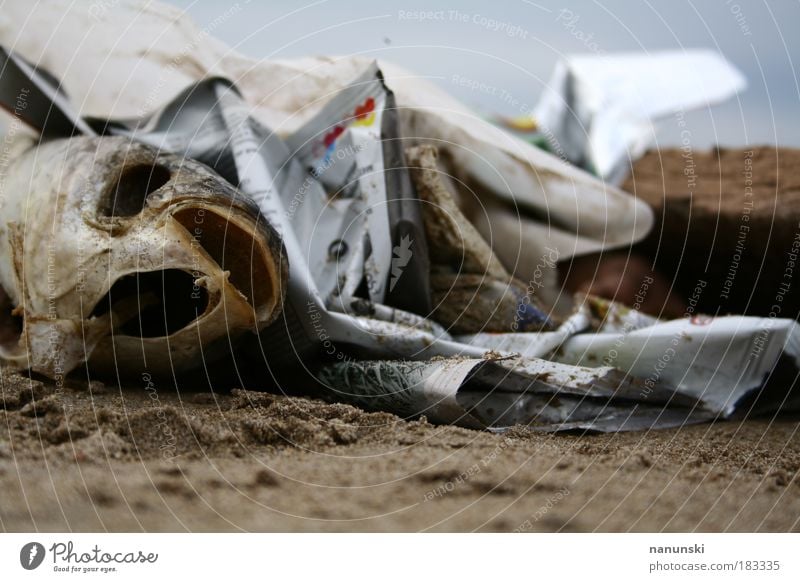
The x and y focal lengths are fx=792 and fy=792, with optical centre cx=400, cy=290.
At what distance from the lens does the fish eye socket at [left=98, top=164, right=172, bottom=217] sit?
0.65 meters

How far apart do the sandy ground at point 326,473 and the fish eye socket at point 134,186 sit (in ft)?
0.49

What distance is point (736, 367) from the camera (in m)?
0.73

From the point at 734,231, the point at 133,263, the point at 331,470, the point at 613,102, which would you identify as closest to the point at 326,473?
the point at 331,470

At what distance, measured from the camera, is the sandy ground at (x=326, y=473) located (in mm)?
552

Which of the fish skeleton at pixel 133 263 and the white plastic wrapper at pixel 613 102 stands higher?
the white plastic wrapper at pixel 613 102

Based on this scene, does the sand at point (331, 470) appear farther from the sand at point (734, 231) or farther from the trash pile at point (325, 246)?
the sand at point (734, 231)

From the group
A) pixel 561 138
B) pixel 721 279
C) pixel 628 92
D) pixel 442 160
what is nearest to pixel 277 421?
pixel 442 160

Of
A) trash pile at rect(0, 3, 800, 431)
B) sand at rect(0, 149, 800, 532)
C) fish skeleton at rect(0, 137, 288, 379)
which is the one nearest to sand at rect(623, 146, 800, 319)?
trash pile at rect(0, 3, 800, 431)

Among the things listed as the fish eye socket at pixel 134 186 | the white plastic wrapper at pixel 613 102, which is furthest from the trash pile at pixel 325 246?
the white plastic wrapper at pixel 613 102

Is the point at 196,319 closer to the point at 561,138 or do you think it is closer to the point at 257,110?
the point at 257,110

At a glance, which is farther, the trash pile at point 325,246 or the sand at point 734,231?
the sand at point 734,231

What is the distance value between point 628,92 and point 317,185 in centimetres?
73

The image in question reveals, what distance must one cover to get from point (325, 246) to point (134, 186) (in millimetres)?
199

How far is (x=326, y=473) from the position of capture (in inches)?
22.4
